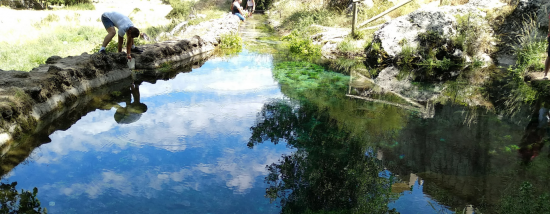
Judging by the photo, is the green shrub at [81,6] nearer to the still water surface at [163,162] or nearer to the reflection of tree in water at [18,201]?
the still water surface at [163,162]

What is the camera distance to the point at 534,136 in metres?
5.71

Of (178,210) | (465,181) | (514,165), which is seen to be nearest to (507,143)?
(514,165)

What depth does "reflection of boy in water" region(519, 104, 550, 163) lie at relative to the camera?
16.8 ft

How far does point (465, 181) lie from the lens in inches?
176

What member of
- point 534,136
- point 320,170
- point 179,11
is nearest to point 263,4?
point 179,11

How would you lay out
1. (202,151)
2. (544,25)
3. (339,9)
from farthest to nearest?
1. (339,9)
2. (544,25)
3. (202,151)

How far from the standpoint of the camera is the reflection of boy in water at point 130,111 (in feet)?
20.7

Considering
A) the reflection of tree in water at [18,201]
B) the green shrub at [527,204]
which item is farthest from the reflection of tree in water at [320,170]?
the reflection of tree in water at [18,201]

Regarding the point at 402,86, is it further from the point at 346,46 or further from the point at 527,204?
the point at 527,204

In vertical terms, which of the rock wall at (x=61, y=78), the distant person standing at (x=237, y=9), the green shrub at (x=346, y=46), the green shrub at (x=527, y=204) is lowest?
the green shrub at (x=527, y=204)

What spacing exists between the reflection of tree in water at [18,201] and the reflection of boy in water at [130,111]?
2.26 m

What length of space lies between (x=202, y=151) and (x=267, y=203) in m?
1.53

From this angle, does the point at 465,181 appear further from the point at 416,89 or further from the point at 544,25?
the point at 544,25

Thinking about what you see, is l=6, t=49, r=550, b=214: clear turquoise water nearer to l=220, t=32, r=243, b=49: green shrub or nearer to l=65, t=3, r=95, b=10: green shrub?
l=220, t=32, r=243, b=49: green shrub
